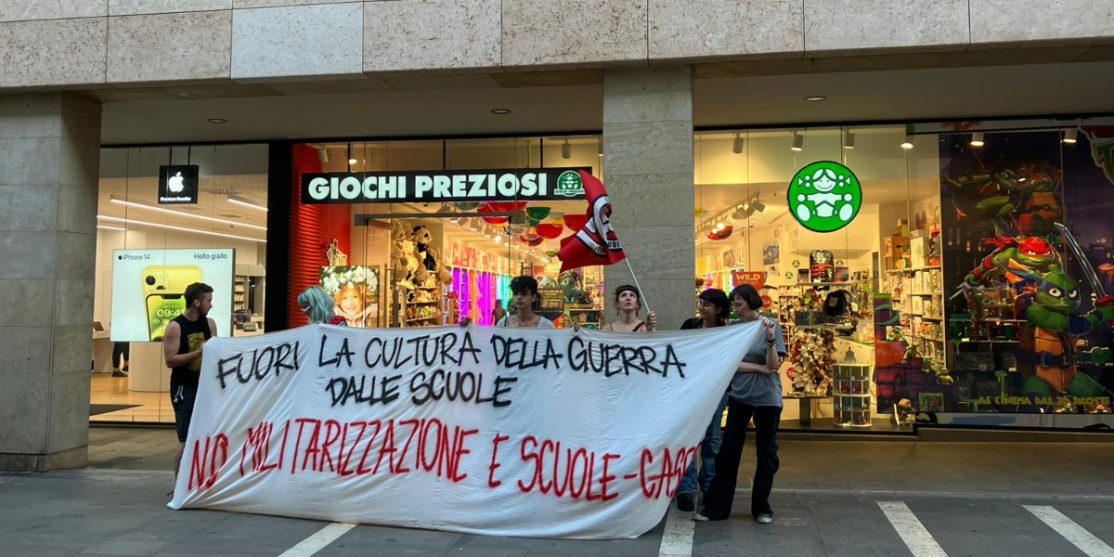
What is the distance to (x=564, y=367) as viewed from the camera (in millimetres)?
5508

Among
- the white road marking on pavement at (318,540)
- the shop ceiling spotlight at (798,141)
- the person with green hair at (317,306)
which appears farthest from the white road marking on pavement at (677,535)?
the shop ceiling spotlight at (798,141)

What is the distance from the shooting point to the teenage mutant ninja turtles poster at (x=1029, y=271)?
912cm

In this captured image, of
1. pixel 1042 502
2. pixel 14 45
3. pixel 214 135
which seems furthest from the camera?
pixel 214 135

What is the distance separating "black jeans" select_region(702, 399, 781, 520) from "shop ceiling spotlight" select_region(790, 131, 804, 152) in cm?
491

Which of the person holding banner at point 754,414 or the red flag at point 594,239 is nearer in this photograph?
the person holding banner at point 754,414

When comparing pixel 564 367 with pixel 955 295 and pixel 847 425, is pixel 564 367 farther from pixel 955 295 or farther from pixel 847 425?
pixel 955 295

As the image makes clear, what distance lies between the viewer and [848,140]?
941 centimetres

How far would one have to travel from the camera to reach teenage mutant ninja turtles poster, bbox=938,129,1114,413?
9.12 meters

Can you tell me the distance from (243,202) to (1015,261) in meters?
10.1

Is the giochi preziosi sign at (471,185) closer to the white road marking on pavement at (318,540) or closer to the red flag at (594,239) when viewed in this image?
the red flag at (594,239)

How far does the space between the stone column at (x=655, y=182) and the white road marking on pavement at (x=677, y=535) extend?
1509 millimetres

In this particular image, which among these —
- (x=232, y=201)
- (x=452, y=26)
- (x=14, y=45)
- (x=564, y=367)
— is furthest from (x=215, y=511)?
(x=232, y=201)

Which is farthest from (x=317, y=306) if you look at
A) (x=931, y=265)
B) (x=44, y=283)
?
(x=931, y=265)

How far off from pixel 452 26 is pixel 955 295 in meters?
6.76
